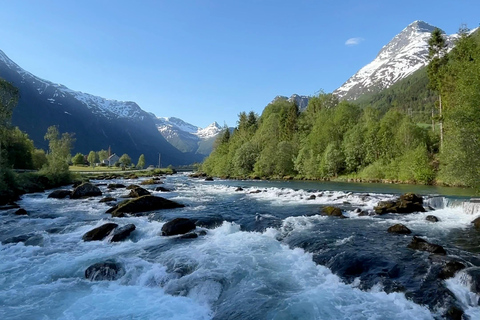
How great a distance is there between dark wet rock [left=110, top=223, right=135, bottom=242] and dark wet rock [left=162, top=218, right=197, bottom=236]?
2098 mm

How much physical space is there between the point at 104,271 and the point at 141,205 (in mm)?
14524

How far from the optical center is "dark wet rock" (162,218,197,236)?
18500 millimetres

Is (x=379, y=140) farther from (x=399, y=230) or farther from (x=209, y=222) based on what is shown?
(x=209, y=222)

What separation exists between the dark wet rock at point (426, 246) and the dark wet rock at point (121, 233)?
52.7 feet

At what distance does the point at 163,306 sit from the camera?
391 inches

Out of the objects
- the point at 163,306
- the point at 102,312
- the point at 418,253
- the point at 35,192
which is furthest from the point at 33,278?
the point at 35,192

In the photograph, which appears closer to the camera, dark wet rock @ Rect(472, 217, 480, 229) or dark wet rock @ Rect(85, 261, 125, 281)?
dark wet rock @ Rect(85, 261, 125, 281)

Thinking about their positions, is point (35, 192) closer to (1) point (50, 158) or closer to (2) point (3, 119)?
(1) point (50, 158)

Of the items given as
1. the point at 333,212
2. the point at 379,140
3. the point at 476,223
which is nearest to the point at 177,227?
the point at 333,212

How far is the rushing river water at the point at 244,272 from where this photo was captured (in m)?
9.55

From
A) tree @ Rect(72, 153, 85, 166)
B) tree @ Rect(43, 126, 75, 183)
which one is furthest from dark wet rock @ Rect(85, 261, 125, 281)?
tree @ Rect(72, 153, 85, 166)

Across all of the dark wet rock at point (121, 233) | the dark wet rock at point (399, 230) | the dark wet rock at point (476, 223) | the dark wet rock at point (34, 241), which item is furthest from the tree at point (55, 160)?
the dark wet rock at point (476, 223)

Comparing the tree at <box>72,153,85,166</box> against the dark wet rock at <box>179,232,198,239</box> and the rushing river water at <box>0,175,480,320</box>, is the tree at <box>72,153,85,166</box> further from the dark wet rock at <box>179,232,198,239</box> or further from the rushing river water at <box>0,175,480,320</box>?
the dark wet rock at <box>179,232,198,239</box>

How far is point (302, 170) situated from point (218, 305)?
71.3 m
